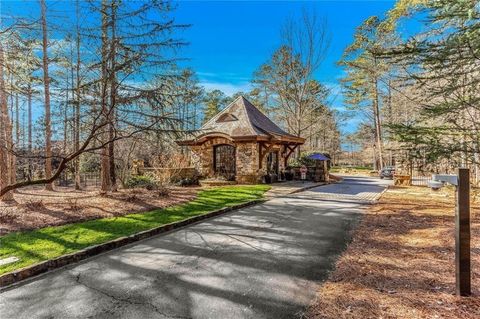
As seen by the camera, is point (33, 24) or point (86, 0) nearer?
point (33, 24)

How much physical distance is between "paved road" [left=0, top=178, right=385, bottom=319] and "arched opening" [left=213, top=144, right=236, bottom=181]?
10376 millimetres

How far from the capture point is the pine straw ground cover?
9.07ft

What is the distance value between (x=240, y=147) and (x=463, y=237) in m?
13.0

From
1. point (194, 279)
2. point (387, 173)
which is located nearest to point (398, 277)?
point (194, 279)

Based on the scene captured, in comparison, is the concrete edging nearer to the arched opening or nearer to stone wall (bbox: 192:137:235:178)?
the arched opening

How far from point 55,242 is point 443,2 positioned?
8087mm

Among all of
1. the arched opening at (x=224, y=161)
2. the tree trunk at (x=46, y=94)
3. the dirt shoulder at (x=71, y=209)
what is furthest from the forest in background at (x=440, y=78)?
the arched opening at (x=224, y=161)

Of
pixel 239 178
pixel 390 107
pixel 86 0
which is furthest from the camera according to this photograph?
pixel 390 107

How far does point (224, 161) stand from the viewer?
16.8 metres

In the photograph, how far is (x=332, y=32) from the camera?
69.3 feet

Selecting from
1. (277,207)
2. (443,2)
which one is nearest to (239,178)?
(277,207)

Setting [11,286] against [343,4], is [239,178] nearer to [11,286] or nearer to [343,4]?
[343,4]

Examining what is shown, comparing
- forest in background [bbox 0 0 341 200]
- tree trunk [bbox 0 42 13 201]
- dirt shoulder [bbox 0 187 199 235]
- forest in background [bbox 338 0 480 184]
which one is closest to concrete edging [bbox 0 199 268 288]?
dirt shoulder [bbox 0 187 199 235]

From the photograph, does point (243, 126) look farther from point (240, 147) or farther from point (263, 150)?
point (263, 150)
